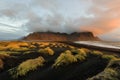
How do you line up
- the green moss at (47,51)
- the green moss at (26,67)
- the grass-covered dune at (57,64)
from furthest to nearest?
the green moss at (47,51)
the green moss at (26,67)
the grass-covered dune at (57,64)

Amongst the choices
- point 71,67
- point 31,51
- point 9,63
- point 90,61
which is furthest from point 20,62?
point 90,61

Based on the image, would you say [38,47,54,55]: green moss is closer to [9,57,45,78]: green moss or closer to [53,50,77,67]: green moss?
[53,50,77,67]: green moss

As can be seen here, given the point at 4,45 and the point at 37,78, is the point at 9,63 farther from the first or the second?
the point at 4,45

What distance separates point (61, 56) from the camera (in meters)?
8.10

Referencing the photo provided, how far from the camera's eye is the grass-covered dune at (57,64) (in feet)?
23.1

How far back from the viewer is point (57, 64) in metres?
7.64

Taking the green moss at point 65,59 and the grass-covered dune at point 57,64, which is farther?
the green moss at point 65,59

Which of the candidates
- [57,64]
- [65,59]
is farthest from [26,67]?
[65,59]

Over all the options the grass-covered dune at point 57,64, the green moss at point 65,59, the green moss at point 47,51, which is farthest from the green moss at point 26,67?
the green moss at point 47,51

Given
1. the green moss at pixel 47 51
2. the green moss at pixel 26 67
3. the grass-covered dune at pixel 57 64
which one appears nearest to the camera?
the grass-covered dune at pixel 57 64

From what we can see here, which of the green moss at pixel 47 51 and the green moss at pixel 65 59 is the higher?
the green moss at pixel 47 51

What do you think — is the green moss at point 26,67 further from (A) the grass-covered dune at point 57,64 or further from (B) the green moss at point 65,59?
(B) the green moss at point 65,59

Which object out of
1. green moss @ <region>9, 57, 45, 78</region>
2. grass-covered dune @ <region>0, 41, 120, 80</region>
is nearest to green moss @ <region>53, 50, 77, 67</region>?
grass-covered dune @ <region>0, 41, 120, 80</region>

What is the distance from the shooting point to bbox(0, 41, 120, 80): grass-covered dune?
7031 millimetres
